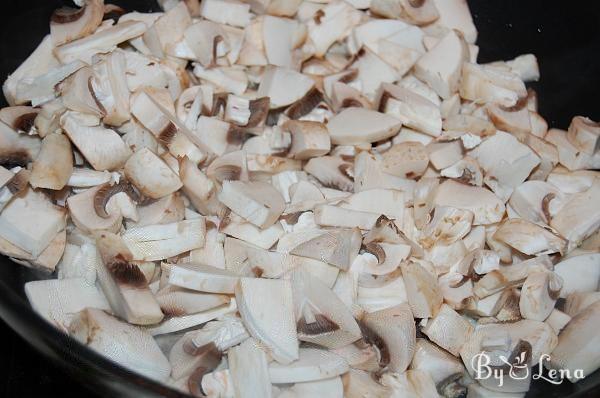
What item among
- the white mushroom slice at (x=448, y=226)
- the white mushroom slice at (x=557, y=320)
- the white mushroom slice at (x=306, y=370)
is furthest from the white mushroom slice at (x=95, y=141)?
the white mushroom slice at (x=557, y=320)

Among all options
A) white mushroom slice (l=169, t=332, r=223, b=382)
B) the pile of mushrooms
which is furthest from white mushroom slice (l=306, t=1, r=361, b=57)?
white mushroom slice (l=169, t=332, r=223, b=382)

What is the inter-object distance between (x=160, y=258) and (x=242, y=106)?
0.44m

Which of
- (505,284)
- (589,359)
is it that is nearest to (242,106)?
(505,284)

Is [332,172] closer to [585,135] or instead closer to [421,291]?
[421,291]

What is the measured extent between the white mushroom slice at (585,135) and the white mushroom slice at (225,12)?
861 mm

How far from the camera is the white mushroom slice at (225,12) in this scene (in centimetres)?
185

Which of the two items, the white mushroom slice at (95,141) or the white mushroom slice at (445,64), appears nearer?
the white mushroom slice at (95,141)

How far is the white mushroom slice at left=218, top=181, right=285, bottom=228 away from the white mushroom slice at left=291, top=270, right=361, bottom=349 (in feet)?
→ 0.46

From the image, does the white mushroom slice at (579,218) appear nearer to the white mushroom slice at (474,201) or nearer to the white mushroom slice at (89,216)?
the white mushroom slice at (474,201)

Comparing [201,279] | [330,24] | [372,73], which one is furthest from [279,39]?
[201,279]

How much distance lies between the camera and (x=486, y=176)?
1.71 meters

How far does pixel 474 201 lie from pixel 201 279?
617 millimetres

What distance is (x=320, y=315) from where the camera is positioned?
140 cm

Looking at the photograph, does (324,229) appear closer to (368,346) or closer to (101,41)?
(368,346)
